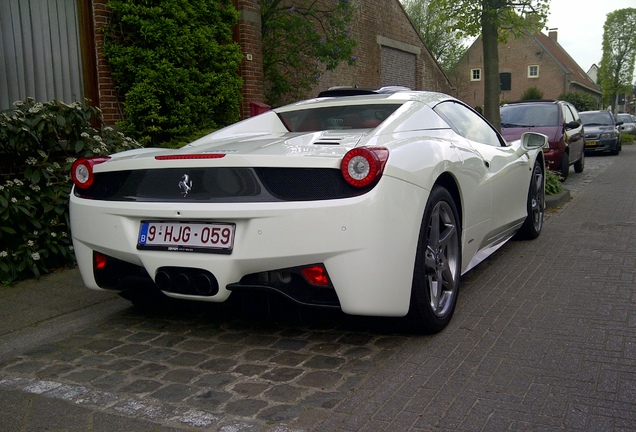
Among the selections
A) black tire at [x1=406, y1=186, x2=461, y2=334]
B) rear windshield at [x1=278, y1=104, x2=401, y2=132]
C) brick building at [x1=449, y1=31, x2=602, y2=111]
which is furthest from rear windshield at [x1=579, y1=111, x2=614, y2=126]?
brick building at [x1=449, y1=31, x2=602, y2=111]

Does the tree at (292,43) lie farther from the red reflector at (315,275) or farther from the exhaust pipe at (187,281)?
the red reflector at (315,275)

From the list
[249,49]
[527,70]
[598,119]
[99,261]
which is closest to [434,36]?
[527,70]

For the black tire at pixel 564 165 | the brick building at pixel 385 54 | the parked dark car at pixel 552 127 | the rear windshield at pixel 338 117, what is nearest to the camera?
the rear windshield at pixel 338 117

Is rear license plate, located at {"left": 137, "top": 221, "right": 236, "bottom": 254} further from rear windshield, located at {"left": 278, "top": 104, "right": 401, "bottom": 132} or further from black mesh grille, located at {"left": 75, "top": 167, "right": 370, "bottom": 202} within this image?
rear windshield, located at {"left": 278, "top": 104, "right": 401, "bottom": 132}

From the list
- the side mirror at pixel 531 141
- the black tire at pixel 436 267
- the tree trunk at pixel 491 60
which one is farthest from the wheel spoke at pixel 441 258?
the tree trunk at pixel 491 60

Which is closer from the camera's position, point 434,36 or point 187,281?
point 187,281

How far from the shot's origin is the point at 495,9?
1029 cm

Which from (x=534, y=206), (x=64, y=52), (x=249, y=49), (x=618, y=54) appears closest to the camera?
(x=534, y=206)

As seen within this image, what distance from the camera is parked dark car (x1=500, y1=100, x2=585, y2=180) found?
12.0m

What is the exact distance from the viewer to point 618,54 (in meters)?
59.0

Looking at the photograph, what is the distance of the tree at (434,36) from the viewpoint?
47.9 m

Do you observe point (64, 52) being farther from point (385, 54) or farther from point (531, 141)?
point (385, 54)

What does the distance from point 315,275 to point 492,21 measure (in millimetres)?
8490

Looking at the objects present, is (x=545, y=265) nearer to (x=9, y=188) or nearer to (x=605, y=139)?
(x=9, y=188)
